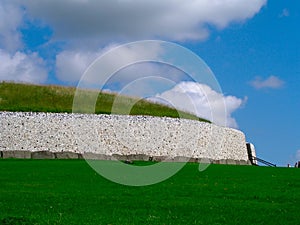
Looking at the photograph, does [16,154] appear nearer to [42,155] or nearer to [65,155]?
[42,155]

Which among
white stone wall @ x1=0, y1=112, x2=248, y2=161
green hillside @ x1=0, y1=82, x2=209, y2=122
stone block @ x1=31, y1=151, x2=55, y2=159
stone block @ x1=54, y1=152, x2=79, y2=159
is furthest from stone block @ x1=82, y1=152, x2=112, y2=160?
green hillside @ x1=0, y1=82, x2=209, y2=122

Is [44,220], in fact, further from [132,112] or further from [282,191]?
[132,112]

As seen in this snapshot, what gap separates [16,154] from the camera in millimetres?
42344

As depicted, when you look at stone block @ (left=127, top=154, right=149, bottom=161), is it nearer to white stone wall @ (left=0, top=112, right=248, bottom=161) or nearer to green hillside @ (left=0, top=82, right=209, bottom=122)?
white stone wall @ (left=0, top=112, right=248, bottom=161)

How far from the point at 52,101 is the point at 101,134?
8287 millimetres

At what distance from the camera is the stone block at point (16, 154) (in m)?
42.0

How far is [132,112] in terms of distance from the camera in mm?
48844

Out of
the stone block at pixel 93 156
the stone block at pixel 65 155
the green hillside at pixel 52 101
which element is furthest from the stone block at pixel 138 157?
the green hillside at pixel 52 101

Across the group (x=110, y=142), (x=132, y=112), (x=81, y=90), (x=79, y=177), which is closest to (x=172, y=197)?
(x=79, y=177)

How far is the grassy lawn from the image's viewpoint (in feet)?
44.5

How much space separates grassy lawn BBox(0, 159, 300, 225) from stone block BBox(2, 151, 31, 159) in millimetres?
18172

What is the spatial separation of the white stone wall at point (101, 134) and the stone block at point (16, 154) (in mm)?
925

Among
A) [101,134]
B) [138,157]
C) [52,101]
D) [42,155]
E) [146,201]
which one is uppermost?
[52,101]

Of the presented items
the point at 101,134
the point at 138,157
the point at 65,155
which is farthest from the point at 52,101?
the point at 138,157
